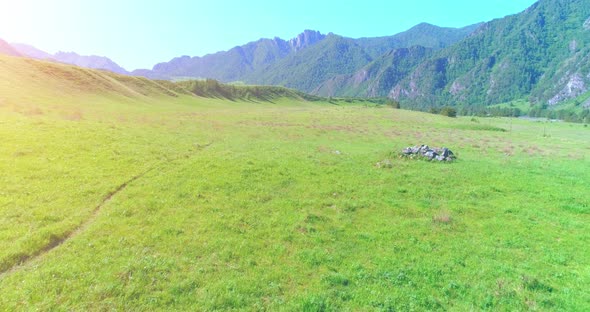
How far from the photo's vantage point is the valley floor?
432 inches

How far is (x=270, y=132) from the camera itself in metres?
54.3

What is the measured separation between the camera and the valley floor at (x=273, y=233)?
432 inches

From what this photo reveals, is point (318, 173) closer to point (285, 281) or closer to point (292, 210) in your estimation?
point (292, 210)

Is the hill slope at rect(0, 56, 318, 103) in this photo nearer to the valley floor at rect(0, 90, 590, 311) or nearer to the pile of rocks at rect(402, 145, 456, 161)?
the valley floor at rect(0, 90, 590, 311)

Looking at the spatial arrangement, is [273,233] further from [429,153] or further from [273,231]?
[429,153]

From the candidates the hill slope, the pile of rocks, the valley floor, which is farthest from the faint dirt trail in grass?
the hill slope

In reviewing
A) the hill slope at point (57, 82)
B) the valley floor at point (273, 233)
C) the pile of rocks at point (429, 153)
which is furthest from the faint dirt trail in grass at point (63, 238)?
the hill slope at point (57, 82)

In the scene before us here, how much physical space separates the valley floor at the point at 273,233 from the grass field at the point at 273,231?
0.24 ft

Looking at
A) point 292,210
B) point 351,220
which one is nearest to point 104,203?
point 292,210

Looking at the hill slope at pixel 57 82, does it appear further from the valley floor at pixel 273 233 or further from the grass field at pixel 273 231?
the valley floor at pixel 273 233

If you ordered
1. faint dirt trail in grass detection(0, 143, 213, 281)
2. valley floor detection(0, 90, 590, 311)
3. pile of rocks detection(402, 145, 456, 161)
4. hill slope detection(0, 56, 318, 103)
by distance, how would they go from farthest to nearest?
hill slope detection(0, 56, 318, 103) < pile of rocks detection(402, 145, 456, 161) < faint dirt trail in grass detection(0, 143, 213, 281) < valley floor detection(0, 90, 590, 311)

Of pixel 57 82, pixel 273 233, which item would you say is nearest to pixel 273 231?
pixel 273 233

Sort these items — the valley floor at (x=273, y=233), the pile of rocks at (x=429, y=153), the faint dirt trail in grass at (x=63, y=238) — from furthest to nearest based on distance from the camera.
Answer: the pile of rocks at (x=429, y=153), the faint dirt trail in grass at (x=63, y=238), the valley floor at (x=273, y=233)

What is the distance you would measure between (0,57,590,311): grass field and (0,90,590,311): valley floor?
0.07m
